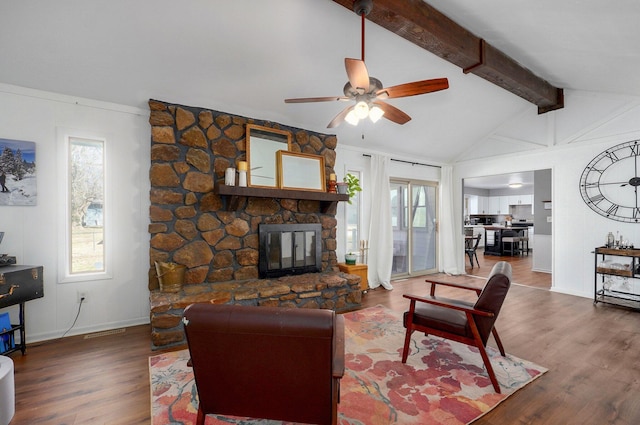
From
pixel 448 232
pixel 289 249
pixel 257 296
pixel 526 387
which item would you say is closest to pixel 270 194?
pixel 289 249

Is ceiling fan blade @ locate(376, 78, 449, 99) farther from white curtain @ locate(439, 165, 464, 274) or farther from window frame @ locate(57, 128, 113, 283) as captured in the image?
white curtain @ locate(439, 165, 464, 274)

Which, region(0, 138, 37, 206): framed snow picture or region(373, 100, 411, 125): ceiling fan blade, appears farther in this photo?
region(0, 138, 37, 206): framed snow picture

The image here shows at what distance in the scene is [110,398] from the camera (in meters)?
2.09

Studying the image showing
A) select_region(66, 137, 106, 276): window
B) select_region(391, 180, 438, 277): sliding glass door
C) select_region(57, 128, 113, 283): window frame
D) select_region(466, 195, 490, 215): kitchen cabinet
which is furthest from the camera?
select_region(466, 195, 490, 215): kitchen cabinet

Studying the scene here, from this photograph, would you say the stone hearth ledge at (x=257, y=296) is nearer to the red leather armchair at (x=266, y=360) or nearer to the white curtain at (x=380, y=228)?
the white curtain at (x=380, y=228)

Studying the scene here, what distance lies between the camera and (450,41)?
297 centimetres

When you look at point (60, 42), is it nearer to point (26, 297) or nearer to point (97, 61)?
point (97, 61)

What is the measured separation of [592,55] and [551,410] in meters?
3.63

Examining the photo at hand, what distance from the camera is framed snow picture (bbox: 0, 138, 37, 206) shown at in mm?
2850

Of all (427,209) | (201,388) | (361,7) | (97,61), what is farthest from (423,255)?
(97,61)

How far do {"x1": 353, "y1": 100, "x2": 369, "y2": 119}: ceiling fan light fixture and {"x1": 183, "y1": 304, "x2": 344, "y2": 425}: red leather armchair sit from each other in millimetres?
1694

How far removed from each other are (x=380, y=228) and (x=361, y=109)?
3227mm

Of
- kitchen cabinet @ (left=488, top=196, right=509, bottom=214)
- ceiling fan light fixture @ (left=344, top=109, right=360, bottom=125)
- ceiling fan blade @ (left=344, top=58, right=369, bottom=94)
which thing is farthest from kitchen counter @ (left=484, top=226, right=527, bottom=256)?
ceiling fan blade @ (left=344, top=58, right=369, bottom=94)

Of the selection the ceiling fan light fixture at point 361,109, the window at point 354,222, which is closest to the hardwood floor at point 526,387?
the ceiling fan light fixture at point 361,109
